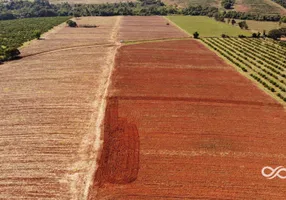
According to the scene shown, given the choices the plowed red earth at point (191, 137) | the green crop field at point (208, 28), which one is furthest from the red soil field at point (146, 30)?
the plowed red earth at point (191, 137)

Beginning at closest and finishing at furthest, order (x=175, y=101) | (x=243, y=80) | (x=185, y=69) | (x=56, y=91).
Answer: (x=175, y=101), (x=56, y=91), (x=243, y=80), (x=185, y=69)

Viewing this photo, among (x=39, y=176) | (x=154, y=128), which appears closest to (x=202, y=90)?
(x=154, y=128)

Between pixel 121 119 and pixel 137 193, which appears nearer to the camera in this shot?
pixel 137 193

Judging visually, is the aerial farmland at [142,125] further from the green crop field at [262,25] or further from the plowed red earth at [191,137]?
the green crop field at [262,25]

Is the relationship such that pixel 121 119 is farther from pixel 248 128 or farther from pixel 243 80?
pixel 243 80

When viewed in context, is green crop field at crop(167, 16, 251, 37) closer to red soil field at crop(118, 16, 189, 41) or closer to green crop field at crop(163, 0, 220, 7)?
red soil field at crop(118, 16, 189, 41)

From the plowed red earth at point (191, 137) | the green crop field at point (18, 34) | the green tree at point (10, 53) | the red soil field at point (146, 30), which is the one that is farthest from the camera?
the red soil field at point (146, 30)
